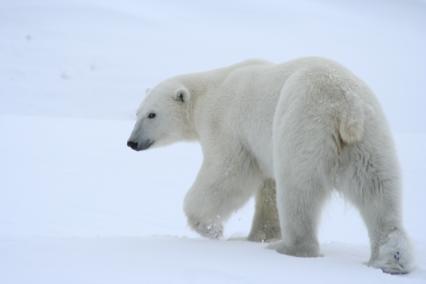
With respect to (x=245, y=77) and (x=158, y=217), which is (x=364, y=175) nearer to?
(x=245, y=77)

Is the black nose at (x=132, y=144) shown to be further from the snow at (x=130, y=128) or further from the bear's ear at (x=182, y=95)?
the snow at (x=130, y=128)

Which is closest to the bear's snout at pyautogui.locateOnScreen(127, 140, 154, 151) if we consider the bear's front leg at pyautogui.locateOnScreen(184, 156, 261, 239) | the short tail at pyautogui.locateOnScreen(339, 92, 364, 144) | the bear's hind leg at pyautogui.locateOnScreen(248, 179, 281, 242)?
the bear's front leg at pyautogui.locateOnScreen(184, 156, 261, 239)

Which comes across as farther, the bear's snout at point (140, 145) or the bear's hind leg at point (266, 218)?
the bear's snout at point (140, 145)

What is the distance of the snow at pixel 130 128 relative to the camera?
3162mm

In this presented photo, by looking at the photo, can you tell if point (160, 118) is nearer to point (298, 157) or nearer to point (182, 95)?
point (182, 95)

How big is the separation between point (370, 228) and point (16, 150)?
683cm

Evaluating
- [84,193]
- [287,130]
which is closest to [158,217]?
[84,193]

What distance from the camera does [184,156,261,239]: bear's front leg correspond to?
15.0 feet

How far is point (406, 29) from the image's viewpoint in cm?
3050

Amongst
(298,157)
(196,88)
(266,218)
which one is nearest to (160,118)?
(196,88)

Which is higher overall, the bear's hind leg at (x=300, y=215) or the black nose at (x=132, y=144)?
the bear's hind leg at (x=300, y=215)

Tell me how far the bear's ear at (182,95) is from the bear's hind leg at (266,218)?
3.23ft

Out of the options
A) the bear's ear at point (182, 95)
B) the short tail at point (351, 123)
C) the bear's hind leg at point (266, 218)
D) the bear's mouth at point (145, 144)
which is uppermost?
the short tail at point (351, 123)

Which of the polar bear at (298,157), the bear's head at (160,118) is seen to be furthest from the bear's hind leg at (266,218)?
the bear's head at (160,118)
